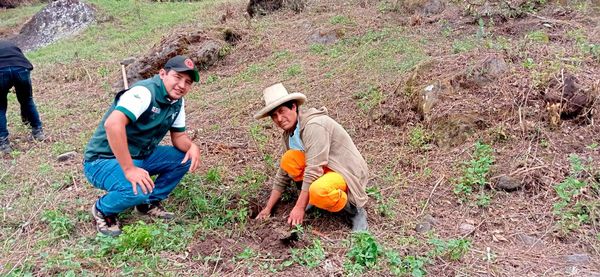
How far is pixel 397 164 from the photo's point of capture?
3.97m

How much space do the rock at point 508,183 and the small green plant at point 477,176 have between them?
10 centimetres

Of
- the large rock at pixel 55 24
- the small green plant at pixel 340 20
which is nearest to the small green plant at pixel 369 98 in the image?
the small green plant at pixel 340 20

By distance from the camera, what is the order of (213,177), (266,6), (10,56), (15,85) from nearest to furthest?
1. (213,177)
2. (10,56)
3. (15,85)
4. (266,6)

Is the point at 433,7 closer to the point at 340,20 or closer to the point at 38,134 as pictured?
the point at 340,20

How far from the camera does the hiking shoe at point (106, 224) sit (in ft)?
9.99

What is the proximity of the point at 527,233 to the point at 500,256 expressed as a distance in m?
0.36

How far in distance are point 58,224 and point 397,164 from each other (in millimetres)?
2515

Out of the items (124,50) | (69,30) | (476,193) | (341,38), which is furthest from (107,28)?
(476,193)

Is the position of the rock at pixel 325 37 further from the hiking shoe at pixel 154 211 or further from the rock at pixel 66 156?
the hiking shoe at pixel 154 211

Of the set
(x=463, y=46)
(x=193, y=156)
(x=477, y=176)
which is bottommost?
(x=477, y=176)

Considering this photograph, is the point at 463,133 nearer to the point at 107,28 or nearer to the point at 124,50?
the point at 124,50

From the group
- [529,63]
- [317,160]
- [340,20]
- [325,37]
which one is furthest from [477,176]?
[340,20]

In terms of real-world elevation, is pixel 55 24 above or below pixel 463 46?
below

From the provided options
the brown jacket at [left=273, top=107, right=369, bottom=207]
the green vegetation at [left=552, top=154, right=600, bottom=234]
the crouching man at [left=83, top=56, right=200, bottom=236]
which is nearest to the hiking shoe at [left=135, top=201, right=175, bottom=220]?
the crouching man at [left=83, top=56, right=200, bottom=236]
